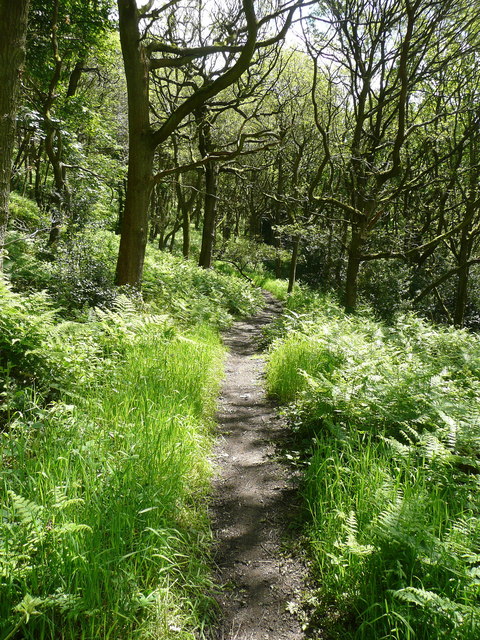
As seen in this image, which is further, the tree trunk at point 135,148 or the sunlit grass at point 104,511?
the tree trunk at point 135,148

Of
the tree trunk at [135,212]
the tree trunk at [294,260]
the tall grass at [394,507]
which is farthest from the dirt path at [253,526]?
the tree trunk at [294,260]

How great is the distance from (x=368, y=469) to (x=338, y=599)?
1.00m

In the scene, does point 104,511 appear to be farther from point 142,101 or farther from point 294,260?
point 294,260

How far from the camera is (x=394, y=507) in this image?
224cm

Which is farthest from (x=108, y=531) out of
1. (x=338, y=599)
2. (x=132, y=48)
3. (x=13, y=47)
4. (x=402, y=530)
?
(x=132, y=48)

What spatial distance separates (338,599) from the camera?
225cm

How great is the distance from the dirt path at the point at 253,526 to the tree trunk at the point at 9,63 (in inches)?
161

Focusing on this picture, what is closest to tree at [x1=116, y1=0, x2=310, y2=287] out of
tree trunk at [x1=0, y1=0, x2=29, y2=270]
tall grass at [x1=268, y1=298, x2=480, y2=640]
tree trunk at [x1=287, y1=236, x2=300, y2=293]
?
tree trunk at [x1=0, y1=0, x2=29, y2=270]

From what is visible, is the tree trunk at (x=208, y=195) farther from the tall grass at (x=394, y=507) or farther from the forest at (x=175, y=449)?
the tall grass at (x=394, y=507)

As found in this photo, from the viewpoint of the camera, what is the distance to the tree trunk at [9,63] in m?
Answer: 4.11

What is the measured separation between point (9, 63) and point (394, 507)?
555cm

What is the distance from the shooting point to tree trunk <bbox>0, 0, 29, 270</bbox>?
4113mm

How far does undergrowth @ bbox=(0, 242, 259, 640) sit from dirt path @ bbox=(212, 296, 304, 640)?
0.58ft

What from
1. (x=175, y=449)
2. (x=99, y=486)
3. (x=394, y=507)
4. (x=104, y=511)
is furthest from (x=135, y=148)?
(x=394, y=507)
